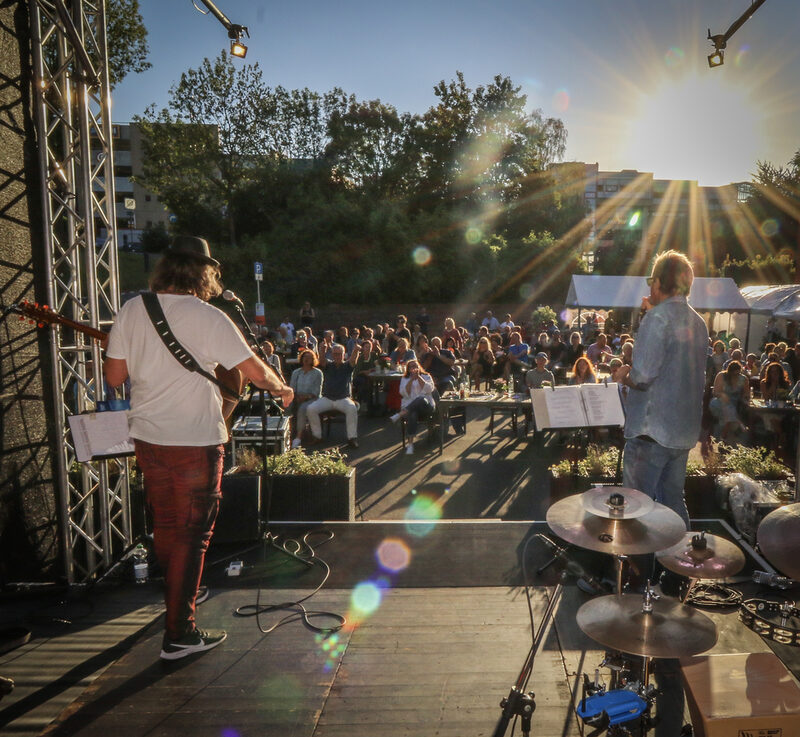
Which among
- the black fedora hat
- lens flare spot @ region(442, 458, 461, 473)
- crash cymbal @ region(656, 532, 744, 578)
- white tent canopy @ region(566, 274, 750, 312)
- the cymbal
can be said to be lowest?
lens flare spot @ region(442, 458, 461, 473)

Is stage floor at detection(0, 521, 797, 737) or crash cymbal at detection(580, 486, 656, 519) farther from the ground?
crash cymbal at detection(580, 486, 656, 519)

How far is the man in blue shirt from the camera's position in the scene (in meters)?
3.58

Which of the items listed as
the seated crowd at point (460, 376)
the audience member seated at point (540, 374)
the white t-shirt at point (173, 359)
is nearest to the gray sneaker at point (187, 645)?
the white t-shirt at point (173, 359)

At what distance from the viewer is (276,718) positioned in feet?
8.93

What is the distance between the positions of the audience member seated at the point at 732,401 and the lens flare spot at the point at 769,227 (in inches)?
1364

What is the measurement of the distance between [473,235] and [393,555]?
2477 cm

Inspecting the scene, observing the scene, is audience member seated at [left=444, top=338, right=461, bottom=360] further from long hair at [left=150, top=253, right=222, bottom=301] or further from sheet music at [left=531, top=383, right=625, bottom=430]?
long hair at [left=150, top=253, right=222, bottom=301]

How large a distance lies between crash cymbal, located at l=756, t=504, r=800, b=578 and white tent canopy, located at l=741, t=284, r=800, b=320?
52.2ft

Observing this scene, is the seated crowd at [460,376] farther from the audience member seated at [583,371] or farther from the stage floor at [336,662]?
the stage floor at [336,662]

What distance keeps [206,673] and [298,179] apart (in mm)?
26660

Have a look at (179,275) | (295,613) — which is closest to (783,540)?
(295,613)

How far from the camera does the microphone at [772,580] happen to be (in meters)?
4.03

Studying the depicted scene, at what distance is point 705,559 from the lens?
2.86 m

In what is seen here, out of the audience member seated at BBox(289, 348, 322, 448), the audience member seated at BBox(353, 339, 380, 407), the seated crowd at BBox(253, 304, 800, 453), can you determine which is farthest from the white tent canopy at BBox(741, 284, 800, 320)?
the audience member seated at BBox(289, 348, 322, 448)
